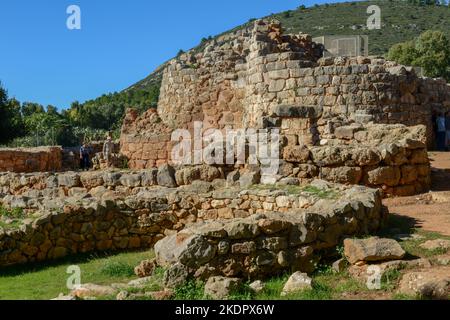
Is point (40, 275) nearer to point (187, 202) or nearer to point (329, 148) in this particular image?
point (187, 202)

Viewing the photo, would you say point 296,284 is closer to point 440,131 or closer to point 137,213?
point 137,213

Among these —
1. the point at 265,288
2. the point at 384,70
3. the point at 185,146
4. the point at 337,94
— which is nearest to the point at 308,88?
the point at 337,94

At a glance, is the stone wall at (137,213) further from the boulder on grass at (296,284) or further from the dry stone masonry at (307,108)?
the boulder on grass at (296,284)

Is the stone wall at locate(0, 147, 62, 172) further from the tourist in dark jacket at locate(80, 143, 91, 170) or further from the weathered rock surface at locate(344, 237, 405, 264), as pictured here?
the weathered rock surface at locate(344, 237, 405, 264)

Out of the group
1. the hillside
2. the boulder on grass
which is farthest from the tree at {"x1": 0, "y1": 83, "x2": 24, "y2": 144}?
the hillside

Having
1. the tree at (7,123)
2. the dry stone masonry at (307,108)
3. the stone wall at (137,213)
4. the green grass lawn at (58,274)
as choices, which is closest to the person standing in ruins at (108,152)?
the dry stone masonry at (307,108)

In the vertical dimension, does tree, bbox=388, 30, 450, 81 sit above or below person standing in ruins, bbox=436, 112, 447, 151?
above

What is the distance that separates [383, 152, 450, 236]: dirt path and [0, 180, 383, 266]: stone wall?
0.88 m

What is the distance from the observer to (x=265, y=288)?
6.29m

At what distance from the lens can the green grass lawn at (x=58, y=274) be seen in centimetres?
768

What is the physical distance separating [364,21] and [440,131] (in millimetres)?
49786

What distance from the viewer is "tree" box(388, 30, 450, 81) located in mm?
43250

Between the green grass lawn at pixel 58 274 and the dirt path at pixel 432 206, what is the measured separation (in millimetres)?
4211

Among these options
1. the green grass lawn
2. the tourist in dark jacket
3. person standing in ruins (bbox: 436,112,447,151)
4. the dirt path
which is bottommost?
the green grass lawn
